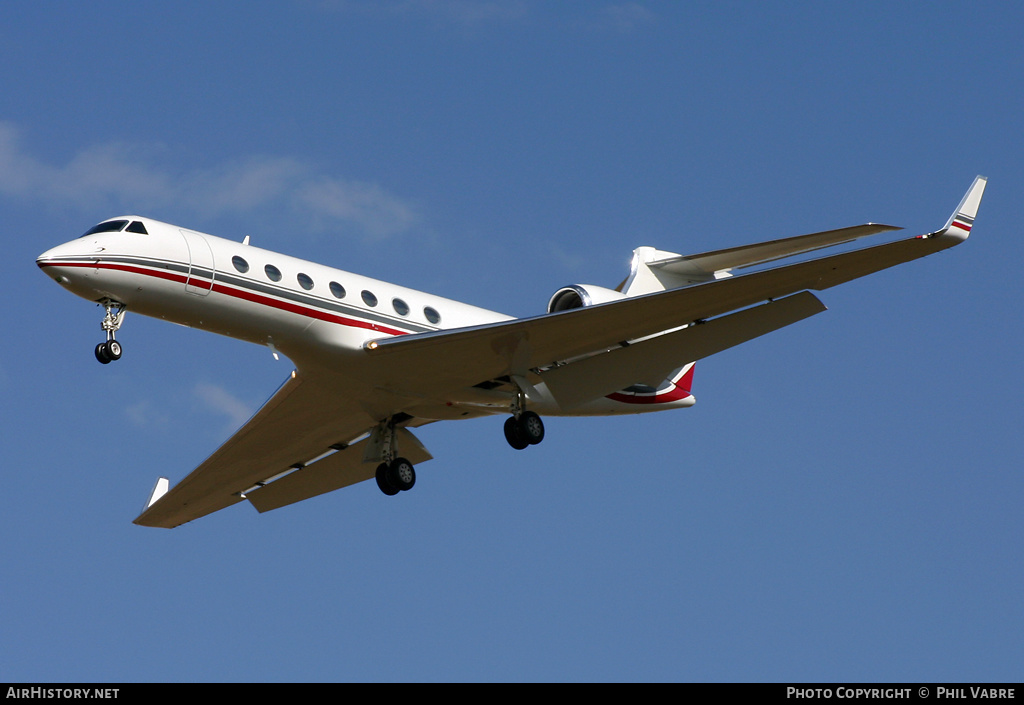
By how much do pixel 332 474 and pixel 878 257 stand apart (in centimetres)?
1053

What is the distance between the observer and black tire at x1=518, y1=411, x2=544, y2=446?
19.6 meters

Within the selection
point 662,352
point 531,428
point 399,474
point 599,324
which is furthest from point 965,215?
point 399,474

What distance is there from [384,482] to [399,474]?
1.03 ft

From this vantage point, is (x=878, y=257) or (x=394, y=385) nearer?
(x=878, y=257)

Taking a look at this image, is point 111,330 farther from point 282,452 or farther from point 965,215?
point 965,215

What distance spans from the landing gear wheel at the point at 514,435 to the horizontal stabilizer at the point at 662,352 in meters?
1.06

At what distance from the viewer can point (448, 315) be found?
20391 mm

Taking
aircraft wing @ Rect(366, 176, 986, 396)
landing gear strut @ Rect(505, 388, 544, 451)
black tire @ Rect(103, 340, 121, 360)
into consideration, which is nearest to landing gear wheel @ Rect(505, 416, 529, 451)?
landing gear strut @ Rect(505, 388, 544, 451)

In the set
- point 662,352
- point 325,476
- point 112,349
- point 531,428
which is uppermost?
point 662,352

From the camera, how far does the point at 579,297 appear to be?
2025 centimetres

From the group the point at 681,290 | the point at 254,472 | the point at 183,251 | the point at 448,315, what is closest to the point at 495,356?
the point at 448,315

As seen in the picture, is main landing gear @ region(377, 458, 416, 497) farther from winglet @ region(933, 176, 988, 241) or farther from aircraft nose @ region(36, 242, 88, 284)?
winglet @ region(933, 176, 988, 241)

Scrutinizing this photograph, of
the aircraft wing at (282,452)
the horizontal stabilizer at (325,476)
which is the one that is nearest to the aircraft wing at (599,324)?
the aircraft wing at (282,452)
